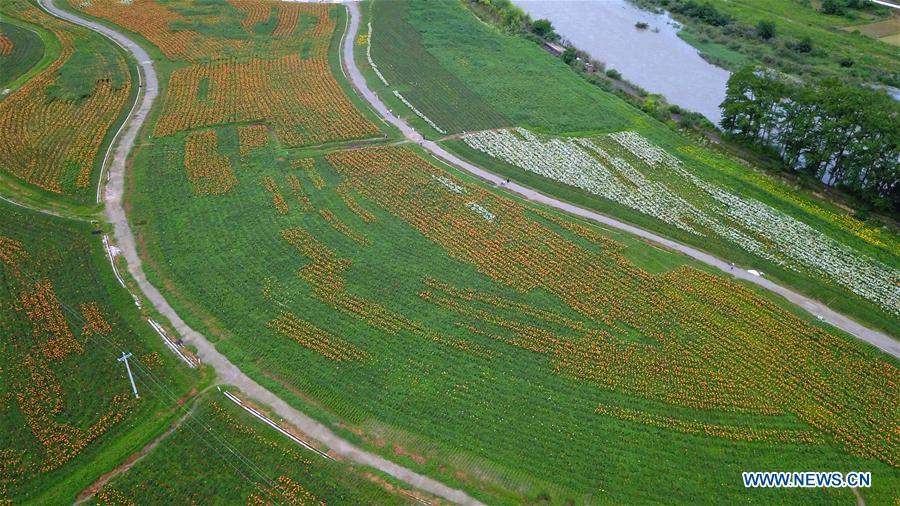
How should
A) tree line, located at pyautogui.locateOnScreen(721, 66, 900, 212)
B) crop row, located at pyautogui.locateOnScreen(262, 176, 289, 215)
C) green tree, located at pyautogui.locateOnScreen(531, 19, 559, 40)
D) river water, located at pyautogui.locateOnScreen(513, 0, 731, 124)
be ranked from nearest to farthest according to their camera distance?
crop row, located at pyautogui.locateOnScreen(262, 176, 289, 215)
tree line, located at pyautogui.locateOnScreen(721, 66, 900, 212)
river water, located at pyautogui.locateOnScreen(513, 0, 731, 124)
green tree, located at pyautogui.locateOnScreen(531, 19, 559, 40)

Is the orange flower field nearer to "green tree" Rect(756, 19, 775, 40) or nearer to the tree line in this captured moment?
the tree line

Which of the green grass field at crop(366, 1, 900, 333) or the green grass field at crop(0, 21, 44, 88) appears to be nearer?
the green grass field at crop(366, 1, 900, 333)

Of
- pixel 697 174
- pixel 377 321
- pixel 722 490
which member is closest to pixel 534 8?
pixel 697 174

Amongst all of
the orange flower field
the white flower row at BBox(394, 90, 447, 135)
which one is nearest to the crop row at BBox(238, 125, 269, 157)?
the orange flower field

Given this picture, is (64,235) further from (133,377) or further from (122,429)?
(122,429)

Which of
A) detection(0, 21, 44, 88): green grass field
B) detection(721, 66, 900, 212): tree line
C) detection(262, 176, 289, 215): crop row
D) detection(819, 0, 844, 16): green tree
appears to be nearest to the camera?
detection(262, 176, 289, 215): crop row

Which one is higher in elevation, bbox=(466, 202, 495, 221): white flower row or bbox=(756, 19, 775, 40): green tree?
bbox=(756, 19, 775, 40): green tree

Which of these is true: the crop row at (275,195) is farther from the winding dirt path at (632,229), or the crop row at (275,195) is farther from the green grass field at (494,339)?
the winding dirt path at (632,229)

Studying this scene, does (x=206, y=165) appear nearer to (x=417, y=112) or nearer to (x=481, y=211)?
(x=417, y=112)
